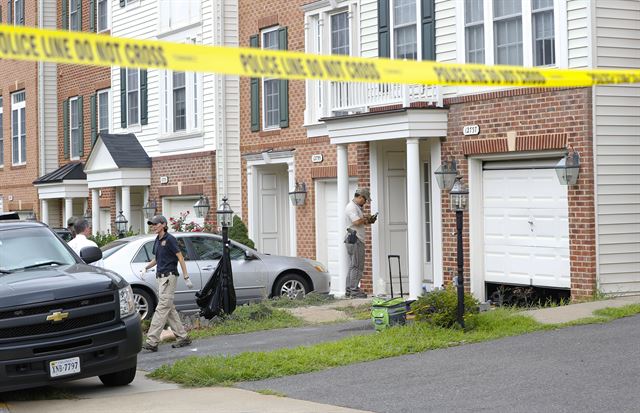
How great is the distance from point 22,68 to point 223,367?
25.8 meters

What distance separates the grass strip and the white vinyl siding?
1597 mm

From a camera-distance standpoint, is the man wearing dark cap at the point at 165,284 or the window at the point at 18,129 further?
the window at the point at 18,129

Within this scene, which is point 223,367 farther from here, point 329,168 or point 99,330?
point 329,168

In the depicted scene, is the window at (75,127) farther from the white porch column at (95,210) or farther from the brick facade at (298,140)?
the brick facade at (298,140)

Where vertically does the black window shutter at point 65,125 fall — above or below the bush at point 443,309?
above

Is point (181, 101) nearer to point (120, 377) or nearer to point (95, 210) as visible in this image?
point (95, 210)

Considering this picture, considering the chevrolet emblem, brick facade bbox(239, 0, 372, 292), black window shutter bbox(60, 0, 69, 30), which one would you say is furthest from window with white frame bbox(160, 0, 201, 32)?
the chevrolet emblem

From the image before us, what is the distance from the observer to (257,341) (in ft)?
45.0

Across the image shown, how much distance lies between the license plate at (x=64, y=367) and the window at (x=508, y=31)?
902 cm

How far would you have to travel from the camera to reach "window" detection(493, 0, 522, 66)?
16.0 m

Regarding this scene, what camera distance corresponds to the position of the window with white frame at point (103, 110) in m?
29.5

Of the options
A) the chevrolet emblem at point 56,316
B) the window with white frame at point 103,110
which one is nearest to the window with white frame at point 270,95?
the window with white frame at point 103,110

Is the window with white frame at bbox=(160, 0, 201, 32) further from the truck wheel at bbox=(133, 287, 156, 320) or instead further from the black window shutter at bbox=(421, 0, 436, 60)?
the truck wheel at bbox=(133, 287, 156, 320)

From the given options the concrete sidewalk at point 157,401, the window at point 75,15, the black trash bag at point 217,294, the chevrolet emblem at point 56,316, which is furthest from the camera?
the window at point 75,15
